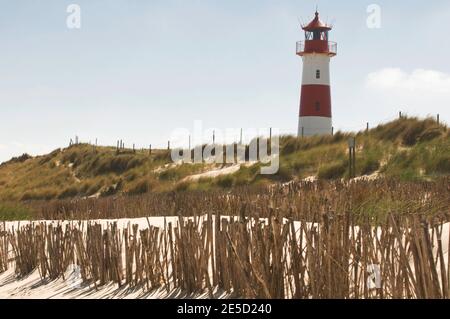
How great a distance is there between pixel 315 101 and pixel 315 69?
1514 mm

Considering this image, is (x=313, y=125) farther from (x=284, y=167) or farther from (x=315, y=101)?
(x=284, y=167)

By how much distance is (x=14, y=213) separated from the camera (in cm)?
1396

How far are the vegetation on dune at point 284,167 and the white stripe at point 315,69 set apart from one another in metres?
5.71

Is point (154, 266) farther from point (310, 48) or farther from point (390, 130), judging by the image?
point (310, 48)

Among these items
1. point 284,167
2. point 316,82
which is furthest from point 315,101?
point 284,167

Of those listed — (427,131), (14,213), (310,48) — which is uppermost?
(310,48)

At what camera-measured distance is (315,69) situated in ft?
94.5

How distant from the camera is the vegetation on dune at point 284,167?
17250mm

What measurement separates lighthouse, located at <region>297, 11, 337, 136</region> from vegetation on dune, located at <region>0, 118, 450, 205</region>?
4.58 meters

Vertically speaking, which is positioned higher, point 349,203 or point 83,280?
point 349,203

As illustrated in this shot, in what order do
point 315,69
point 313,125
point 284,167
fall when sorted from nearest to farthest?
1. point 284,167
2. point 313,125
3. point 315,69

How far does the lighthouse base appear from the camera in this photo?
28109 mm
